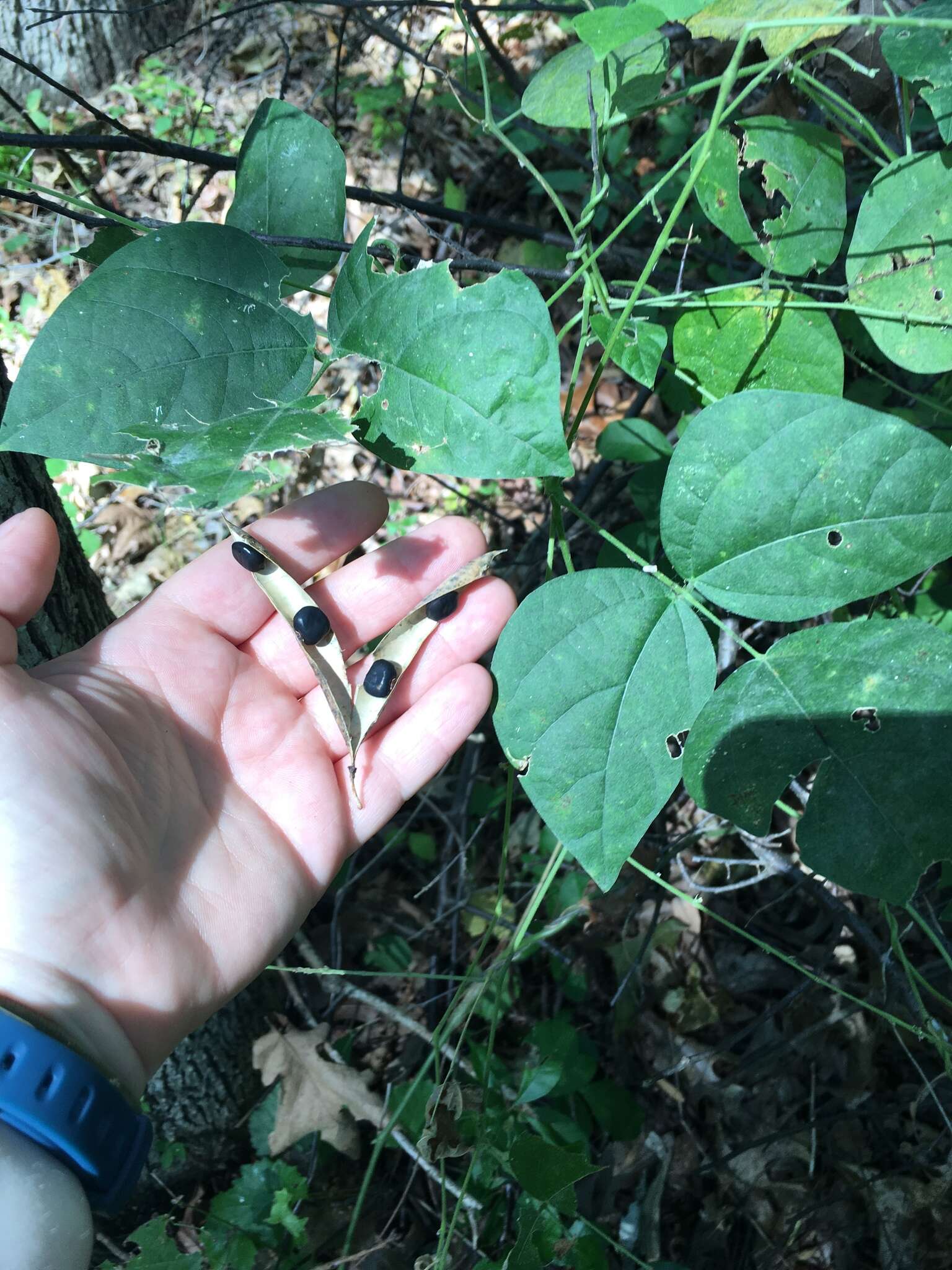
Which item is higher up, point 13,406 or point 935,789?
point 13,406

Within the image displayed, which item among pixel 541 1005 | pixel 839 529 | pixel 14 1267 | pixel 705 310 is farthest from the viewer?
pixel 541 1005

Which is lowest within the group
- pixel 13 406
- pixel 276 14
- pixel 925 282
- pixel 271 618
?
pixel 271 618

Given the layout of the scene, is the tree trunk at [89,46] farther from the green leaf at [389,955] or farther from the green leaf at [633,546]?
the green leaf at [389,955]

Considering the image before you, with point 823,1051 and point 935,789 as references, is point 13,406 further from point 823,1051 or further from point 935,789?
point 823,1051

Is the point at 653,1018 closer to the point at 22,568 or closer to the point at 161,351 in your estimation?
the point at 22,568

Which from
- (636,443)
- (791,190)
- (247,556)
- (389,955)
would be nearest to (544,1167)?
(389,955)

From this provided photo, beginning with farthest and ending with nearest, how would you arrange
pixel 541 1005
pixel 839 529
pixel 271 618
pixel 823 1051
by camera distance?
pixel 541 1005
pixel 823 1051
pixel 271 618
pixel 839 529

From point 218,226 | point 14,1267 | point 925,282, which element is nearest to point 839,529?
point 925,282
